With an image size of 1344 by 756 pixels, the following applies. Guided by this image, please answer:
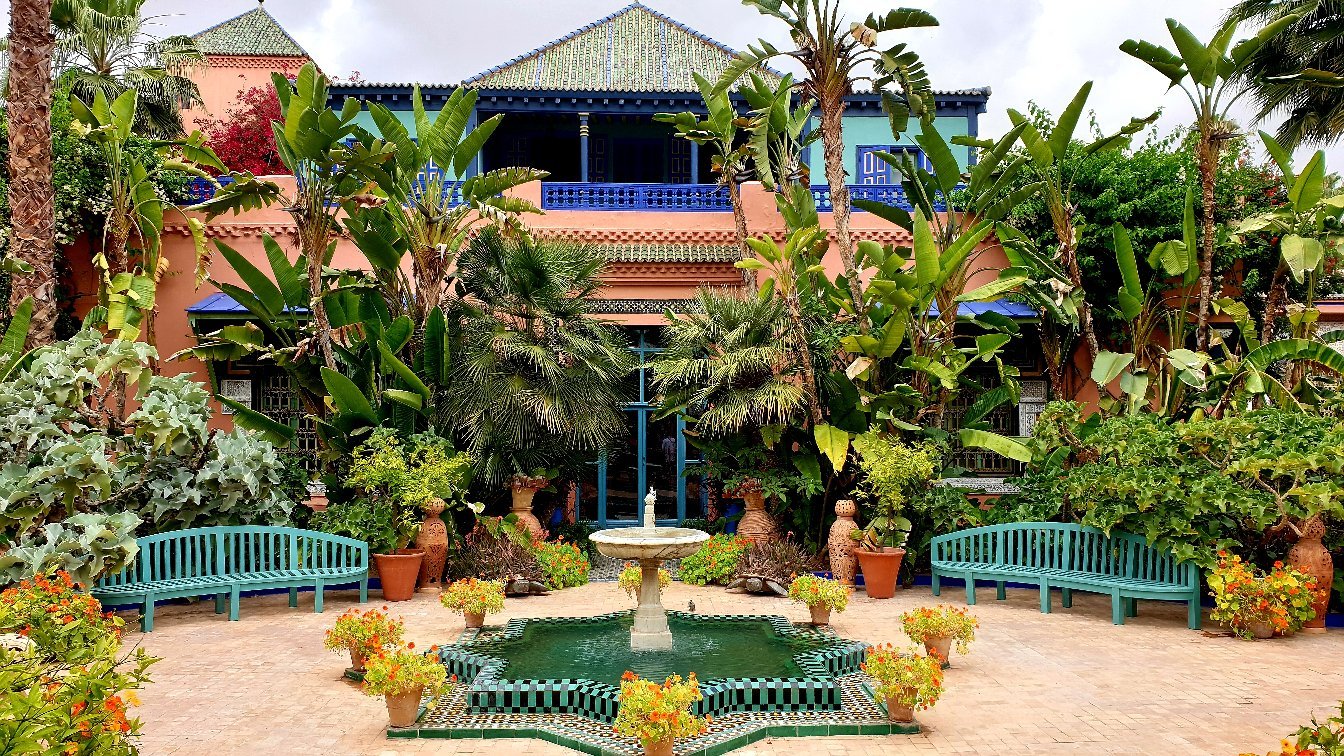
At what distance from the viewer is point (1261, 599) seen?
8023 mm

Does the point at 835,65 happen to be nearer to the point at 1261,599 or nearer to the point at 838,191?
the point at 838,191

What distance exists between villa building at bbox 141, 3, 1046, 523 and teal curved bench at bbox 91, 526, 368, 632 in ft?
12.1

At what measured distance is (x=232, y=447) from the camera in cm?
953

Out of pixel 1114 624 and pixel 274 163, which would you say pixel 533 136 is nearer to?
pixel 274 163

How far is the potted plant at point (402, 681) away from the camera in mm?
5551

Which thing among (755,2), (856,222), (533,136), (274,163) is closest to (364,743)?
(755,2)

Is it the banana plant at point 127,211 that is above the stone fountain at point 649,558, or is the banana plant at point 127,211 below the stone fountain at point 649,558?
above

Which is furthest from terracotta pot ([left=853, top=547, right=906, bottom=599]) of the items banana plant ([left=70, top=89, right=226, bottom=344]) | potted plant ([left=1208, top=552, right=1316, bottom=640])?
banana plant ([left=70, top=89, right=226, bottom=344])

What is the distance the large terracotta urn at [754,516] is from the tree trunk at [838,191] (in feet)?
7.06

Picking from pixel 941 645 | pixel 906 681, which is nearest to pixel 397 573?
pixel 941 645

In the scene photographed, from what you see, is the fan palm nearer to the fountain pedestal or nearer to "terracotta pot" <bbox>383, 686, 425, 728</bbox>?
the fountain pedestal

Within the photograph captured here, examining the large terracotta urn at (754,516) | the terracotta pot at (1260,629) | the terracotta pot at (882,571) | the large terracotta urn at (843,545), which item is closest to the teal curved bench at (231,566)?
the large terracotta urn at (754,516)

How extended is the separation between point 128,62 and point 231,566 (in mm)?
11662

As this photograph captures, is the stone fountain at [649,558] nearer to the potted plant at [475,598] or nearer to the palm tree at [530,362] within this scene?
the potted plant at [475,598]
